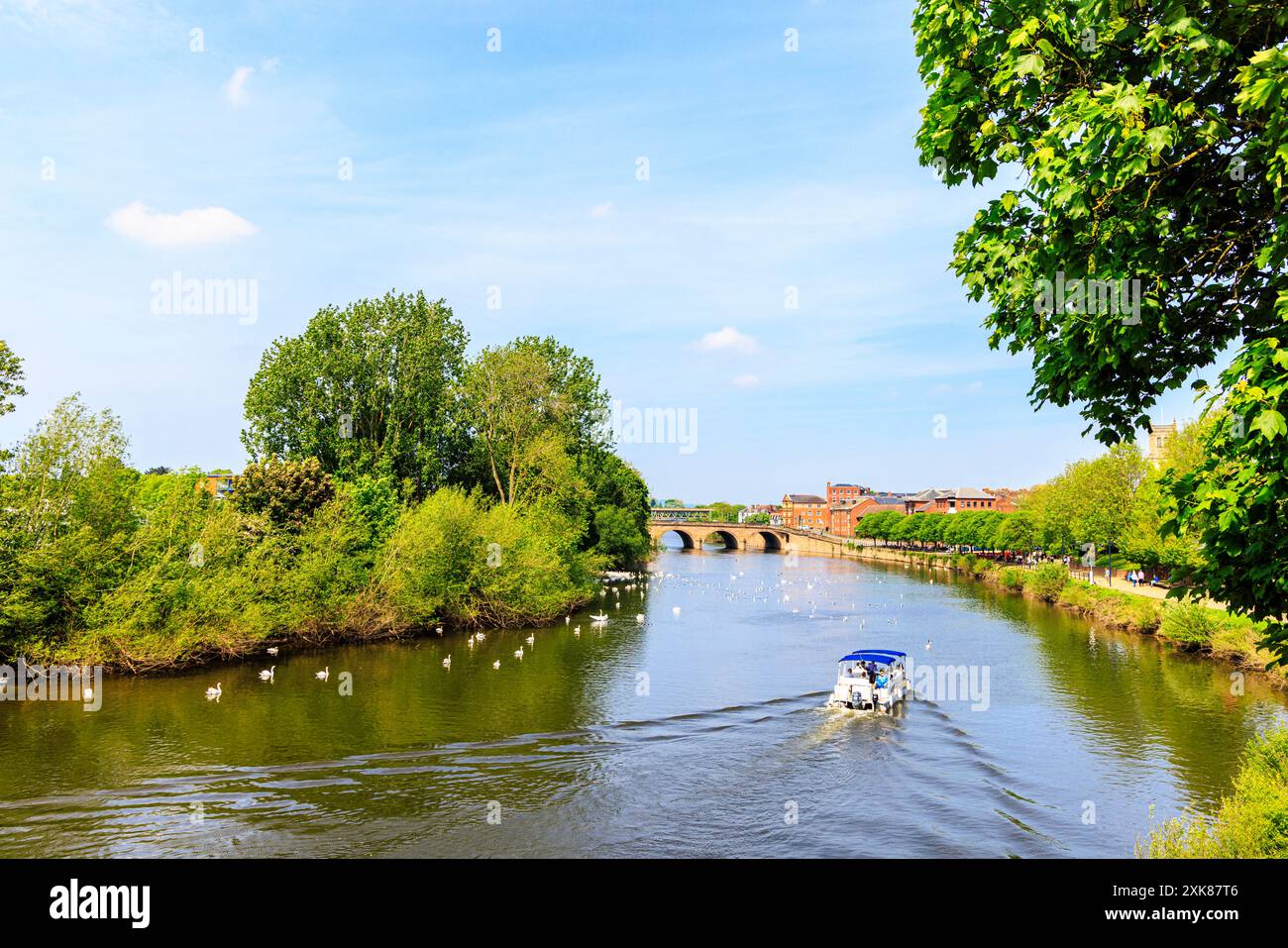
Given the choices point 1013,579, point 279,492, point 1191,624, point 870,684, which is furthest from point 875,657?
point 1013,579

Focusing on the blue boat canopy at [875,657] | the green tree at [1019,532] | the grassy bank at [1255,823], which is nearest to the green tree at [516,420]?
the blue boat canopy at [875,657]

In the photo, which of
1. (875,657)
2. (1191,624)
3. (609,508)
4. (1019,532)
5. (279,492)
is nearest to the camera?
(875,657)

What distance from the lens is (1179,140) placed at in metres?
9.30

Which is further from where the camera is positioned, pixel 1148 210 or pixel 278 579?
pixel 278 579

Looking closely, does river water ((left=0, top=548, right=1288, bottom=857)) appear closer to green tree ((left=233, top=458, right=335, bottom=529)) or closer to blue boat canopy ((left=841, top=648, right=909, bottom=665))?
blue boat canopy ((left=841, top=648, right=909, bottom=665))

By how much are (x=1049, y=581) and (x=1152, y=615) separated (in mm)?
24528

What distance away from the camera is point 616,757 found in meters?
30.1

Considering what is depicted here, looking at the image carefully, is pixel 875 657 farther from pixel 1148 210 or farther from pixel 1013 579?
pixel 1013 579

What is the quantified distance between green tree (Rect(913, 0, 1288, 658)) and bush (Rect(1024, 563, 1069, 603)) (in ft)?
261

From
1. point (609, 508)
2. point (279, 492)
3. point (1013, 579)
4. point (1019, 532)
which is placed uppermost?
point (279, 492)

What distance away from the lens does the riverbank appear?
154 ft

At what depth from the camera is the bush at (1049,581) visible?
8331 cm

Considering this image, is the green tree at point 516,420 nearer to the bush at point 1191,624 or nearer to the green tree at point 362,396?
the green tree at point 362,396
